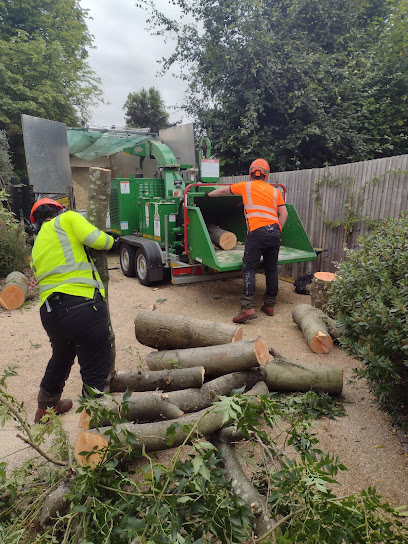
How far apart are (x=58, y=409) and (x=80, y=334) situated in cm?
83

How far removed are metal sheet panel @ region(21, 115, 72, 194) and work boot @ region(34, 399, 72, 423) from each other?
20.0 feet

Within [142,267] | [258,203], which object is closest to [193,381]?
[258,203]

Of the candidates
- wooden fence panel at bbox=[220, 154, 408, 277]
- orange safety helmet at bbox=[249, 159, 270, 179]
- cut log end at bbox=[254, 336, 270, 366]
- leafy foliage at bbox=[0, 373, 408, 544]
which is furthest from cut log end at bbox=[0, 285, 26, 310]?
wooden fence panel at bbox=[220, 154, 408, 277]

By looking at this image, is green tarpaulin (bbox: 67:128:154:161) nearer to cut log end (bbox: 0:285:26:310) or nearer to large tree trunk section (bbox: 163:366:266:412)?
cut log end (bbox: 0:285:26:310)

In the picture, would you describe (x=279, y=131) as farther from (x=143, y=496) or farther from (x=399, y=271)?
(x=143, y=496)

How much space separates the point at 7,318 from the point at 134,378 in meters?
3.23

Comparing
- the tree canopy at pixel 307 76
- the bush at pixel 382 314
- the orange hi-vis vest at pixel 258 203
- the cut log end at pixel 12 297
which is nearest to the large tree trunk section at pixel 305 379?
the bush at pixel 382 314

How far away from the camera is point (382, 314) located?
→ 7.04 ft

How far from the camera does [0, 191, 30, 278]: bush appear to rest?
21.0ft

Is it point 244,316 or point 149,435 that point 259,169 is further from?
point 149,435

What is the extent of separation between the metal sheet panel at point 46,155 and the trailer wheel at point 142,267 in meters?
2.99

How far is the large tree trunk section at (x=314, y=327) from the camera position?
395 cm

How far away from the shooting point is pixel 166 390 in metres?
2.75

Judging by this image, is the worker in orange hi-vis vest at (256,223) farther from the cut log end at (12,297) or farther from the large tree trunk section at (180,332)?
the cut log end at (12,297)
